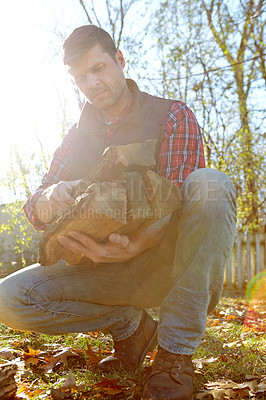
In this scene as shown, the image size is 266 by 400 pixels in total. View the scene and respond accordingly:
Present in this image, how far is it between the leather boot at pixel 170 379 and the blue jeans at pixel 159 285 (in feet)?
0.15

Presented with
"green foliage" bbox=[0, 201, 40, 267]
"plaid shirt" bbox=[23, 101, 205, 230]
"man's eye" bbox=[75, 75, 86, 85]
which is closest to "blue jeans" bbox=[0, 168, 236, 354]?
"plaid shirt" bbox=[23, 101, 205, 230]

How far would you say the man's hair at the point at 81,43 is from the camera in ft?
7.25

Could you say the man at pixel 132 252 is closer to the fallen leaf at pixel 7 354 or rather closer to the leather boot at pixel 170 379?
the leather boot at pixel 170 379

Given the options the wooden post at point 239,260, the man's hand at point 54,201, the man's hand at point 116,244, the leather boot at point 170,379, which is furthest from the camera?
the wooden post at point 239,260

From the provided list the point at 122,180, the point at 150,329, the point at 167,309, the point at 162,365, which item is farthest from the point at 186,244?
the point at 150,329

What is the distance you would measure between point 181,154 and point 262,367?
133cm

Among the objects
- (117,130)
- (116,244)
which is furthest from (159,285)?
(117,130)

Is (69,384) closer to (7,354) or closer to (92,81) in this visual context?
(7,354)

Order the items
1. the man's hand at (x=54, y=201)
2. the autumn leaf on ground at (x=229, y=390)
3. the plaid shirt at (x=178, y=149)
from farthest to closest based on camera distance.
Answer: the plaid shirt at (x=178, y=149)
the man's hand at (x=54, y=201)
the autumn leaf on ground at (x=229, y=390)

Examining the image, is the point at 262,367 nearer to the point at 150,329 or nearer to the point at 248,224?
the point at 150,329

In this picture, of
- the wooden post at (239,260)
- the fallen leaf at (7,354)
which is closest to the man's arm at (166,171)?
the fallen leaf at (7,354)

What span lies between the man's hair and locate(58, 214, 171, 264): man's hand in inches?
46.5

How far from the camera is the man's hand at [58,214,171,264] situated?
5.68 ft

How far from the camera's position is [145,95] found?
238 centimetres
